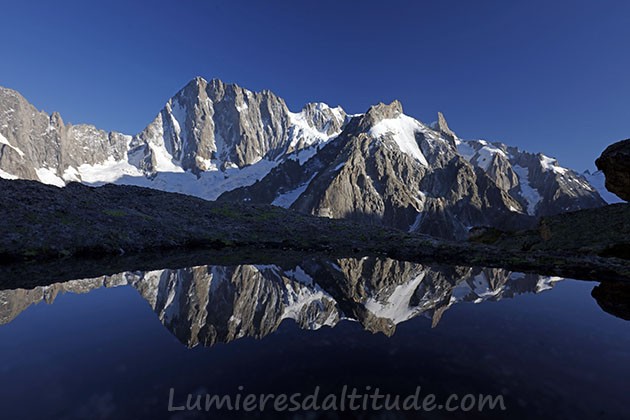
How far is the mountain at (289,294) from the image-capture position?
34.9ft

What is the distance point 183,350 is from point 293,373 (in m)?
3.38

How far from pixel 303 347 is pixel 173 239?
24448mm

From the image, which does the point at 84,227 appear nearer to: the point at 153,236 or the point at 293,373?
the point at 153,236

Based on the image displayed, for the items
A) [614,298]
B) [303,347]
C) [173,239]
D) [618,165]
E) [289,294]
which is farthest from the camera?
[173,239]

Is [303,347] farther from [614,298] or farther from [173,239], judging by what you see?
[173,239]

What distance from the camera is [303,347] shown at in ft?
27.9

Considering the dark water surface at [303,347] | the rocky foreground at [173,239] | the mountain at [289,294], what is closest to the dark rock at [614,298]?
the dark water surface at [303,347]

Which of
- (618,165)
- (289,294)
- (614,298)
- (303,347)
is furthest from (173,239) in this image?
(618,165)

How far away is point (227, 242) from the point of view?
102 ft

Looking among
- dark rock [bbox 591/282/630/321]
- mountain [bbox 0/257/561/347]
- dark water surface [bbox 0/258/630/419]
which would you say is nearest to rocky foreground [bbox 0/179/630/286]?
dark rock [bbox 591/282/630/321]

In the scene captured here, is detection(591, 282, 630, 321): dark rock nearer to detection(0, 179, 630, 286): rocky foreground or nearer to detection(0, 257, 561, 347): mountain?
detection(0, 257, 561, 347): mountain

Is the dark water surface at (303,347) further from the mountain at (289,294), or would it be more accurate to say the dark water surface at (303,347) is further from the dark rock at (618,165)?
the dark rock at (618,165)

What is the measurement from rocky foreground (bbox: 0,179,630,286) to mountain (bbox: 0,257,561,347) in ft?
10.9

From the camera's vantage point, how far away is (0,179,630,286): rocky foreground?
773 inches
